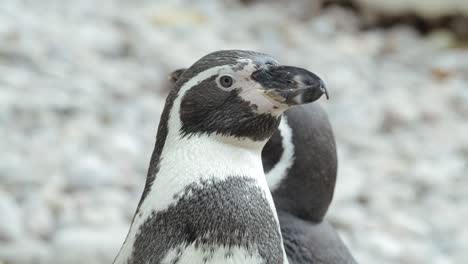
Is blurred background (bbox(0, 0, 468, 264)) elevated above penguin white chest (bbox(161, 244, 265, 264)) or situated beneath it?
elevated above

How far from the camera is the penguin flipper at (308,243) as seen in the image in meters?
1.00

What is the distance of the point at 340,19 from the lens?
10.3 feet

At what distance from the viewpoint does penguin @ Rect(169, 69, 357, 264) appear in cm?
100

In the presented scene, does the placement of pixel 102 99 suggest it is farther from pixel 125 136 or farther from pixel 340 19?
pixel 340 19

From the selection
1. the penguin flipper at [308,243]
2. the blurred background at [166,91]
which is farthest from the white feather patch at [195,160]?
the blurred background at [166,91]

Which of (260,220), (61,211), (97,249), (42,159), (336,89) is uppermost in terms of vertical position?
(336,89)

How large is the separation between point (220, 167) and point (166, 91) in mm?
1673

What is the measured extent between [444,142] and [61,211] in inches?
39.4

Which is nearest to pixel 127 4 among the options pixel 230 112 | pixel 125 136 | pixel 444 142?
pixel 125 136

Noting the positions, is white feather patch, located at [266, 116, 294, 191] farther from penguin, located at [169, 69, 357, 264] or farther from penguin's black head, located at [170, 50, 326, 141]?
penguin's black head, located at [170, 50, 326, 141]

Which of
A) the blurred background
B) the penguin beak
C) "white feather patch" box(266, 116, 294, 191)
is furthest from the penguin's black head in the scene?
the blurred background

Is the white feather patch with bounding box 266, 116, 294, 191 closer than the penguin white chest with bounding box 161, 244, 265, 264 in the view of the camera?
No

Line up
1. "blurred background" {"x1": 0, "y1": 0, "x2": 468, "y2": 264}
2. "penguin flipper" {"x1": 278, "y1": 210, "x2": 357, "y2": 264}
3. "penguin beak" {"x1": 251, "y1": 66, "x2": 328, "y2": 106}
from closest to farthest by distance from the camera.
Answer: "penguin beak" {"x1": 251, "y1": 66, "x2": 328, "y2": 106} → "penguin flipper" {"x1": 278, "y1": 210, "x2": 357, "y2": 264} → "blurred background" {"x1": 0, "y1": 0, "x2": 468, "y2": 264}

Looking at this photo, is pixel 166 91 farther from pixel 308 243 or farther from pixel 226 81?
pixel 226 81
